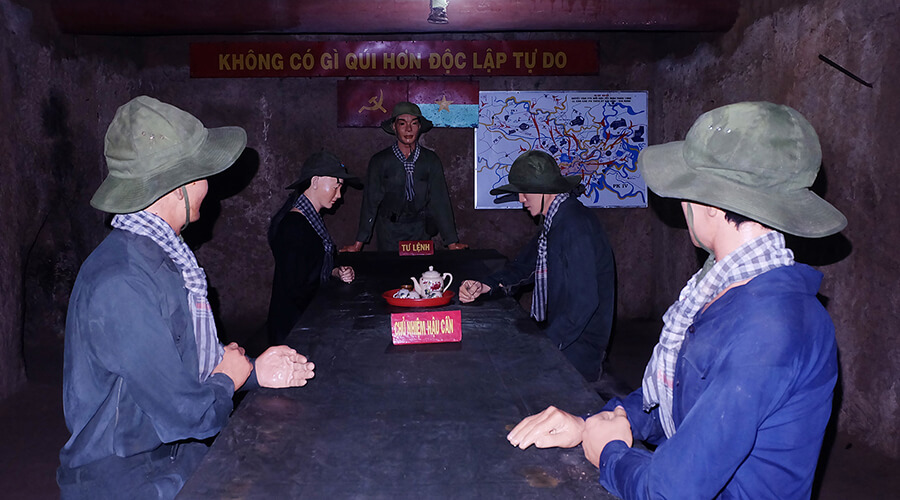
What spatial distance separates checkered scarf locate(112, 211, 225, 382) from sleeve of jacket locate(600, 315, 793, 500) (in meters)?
1.36

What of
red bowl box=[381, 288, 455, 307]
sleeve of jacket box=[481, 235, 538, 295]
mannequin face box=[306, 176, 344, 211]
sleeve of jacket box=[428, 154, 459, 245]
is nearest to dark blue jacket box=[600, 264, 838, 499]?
red bowl box=[381, 288, 455, 307]

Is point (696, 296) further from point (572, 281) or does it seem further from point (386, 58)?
point (386, 58)

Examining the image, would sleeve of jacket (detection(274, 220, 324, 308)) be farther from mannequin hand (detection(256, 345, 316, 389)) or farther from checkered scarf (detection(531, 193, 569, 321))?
mannequin hand (detection(256, 345, 316, 389))

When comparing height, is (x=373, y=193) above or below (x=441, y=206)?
above

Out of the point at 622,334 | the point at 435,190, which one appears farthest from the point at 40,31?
the point at 622,334

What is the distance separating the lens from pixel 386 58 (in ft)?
22.2

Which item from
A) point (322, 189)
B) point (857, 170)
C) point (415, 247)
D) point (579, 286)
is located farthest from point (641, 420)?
point (415, 247)

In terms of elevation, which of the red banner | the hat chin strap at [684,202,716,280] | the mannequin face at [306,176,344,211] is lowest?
the hat chin strap at [684,202,716,280]

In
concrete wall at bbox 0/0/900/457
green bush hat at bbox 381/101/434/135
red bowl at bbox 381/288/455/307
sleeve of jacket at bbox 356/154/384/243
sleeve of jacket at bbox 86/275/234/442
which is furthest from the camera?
sleeve of jacket at bbox 356/154/384/243

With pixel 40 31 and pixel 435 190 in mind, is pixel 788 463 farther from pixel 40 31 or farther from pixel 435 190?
pixel 40 31

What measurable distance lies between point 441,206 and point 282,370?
4337 mm

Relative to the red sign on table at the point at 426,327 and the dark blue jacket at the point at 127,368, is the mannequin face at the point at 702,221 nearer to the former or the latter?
the red sign on table at the point at 426,327

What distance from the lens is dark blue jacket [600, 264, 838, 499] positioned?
4.28 ft

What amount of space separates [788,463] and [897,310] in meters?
2.77
